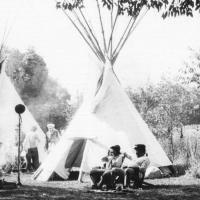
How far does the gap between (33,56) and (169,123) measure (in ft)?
68.7

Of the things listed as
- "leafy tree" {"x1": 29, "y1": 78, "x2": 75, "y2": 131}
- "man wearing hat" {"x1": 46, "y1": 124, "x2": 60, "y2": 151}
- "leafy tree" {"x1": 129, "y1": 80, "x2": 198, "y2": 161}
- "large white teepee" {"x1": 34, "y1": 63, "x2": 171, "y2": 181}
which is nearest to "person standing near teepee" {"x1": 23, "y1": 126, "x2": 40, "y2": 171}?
"man wearing hat" {"x1": 46, "y1": 124, "x2": 60, "y2": 151}

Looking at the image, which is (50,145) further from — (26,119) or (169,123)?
(169,123)

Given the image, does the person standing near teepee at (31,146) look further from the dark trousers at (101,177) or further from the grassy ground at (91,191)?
the dark trousers at (101,177)

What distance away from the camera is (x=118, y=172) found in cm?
841

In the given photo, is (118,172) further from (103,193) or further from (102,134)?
(102,134)

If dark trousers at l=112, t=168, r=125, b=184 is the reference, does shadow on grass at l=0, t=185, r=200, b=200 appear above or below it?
below

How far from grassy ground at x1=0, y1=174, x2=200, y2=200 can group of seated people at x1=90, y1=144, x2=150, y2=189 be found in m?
0.27

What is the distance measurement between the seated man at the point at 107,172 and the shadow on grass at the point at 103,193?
29 cm

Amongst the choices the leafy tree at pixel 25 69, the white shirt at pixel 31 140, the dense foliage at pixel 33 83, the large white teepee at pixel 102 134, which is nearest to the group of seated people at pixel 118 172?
the large white teepee at pixel 102 134

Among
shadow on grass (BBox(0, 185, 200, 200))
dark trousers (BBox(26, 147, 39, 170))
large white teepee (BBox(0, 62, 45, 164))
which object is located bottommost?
shadow on grass (BBox(0, 185, 200, 200))

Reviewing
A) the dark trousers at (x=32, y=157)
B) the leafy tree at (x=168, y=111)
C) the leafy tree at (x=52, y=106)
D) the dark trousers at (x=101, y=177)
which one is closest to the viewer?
the dark trousers at (x=101, y=177)

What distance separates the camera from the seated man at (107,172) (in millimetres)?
8328

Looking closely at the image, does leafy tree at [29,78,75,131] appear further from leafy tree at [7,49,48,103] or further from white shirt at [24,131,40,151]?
white shirt at [24,131,40,151]

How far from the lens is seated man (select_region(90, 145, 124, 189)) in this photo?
8328 mm
